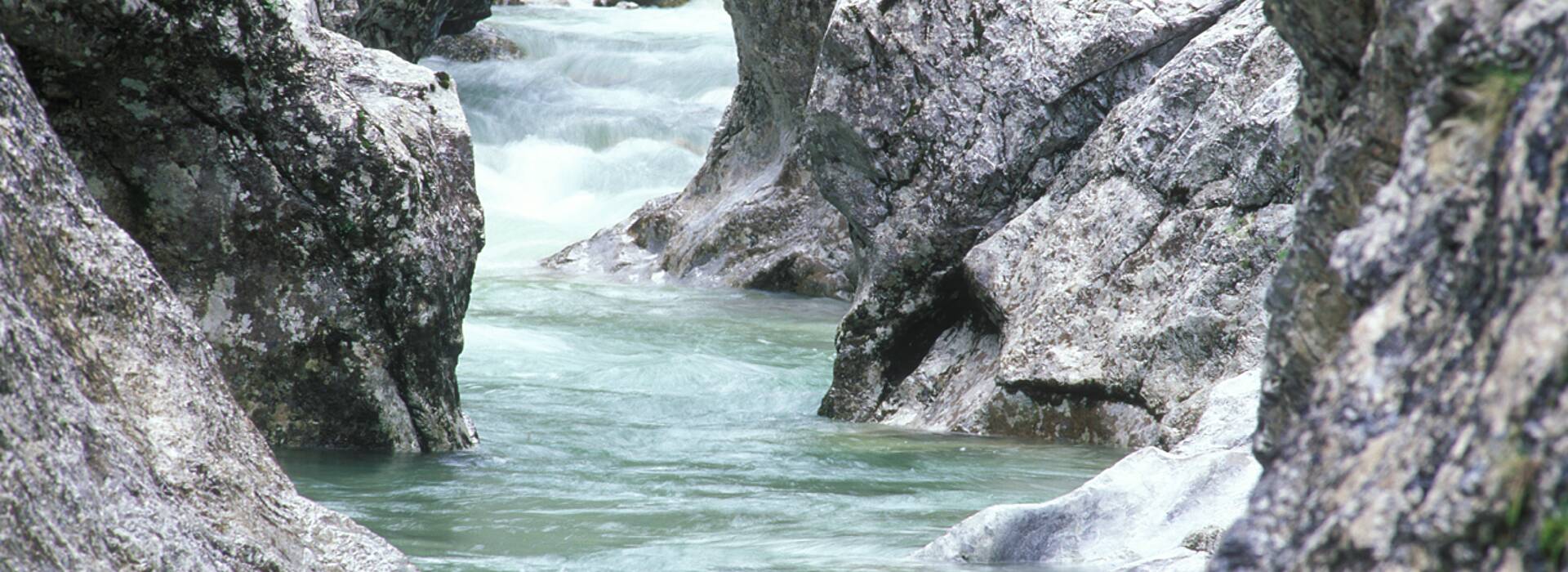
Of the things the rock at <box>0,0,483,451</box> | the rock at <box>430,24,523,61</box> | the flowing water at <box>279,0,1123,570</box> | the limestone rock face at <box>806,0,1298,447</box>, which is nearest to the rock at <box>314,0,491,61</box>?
the flowing water at <box>279,0,1123,570</box>

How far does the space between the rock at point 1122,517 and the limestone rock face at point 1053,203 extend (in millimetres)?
2309

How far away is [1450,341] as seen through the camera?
1.68 meters

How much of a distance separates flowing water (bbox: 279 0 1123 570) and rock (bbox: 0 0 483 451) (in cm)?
33

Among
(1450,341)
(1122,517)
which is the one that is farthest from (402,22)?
(1450,341)

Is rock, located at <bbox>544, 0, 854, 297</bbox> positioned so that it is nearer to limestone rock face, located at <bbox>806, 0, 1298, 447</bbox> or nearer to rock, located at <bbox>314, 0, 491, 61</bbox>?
rock, located at <bbox>314, 0, 491, 61</bbox>

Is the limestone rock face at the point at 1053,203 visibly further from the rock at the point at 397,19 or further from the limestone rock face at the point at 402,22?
the limestone rock face at the point at 402,22

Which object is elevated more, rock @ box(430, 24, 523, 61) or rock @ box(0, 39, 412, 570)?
rock @ box(430, 24, 523, 61)

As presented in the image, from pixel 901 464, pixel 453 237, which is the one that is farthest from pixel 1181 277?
pixel 453 237

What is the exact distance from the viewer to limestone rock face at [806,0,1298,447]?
7414 mm

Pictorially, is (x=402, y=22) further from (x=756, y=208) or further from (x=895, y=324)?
(x=895, y=324)

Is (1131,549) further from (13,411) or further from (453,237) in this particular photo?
(453,237)

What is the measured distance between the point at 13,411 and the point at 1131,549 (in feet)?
10.00

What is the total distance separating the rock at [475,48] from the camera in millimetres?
26844

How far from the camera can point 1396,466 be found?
1.67 m
